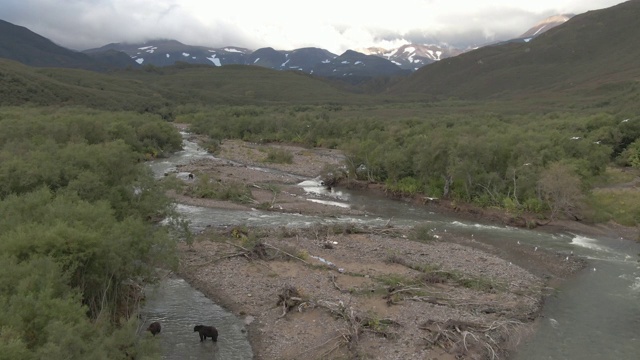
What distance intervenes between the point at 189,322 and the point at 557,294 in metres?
20.7

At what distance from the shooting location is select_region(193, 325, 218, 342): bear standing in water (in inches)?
830

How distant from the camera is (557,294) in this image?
28.3 meters

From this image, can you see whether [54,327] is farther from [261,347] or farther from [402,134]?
[402,134]

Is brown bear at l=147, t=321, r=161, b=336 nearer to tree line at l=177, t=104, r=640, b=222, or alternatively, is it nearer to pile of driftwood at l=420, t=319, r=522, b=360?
pile of driftwood at l=420, t=319, r=522, b=360

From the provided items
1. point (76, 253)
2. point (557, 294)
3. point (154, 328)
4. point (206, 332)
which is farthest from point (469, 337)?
point (76, 253)

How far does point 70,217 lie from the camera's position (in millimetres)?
18750

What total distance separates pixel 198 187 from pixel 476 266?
105 ft

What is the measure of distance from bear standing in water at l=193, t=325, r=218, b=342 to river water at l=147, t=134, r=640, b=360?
14.0 inches

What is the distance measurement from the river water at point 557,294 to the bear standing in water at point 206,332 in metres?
0.36

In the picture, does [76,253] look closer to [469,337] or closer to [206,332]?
[206,332]

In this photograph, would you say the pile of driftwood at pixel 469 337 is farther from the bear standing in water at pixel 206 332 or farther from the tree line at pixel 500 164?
the tree line at pixel 500 164

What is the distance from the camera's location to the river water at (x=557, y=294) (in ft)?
70.9

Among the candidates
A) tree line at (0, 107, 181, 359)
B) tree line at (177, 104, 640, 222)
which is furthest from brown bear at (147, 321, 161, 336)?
tree line at (177, 104, 640, 222)

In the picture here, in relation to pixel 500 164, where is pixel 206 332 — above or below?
below
